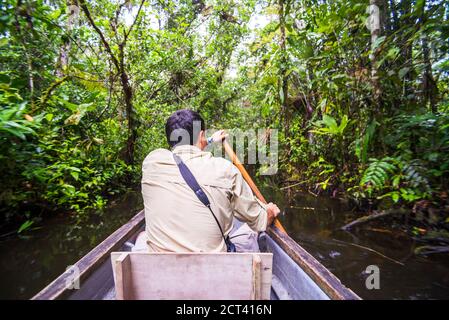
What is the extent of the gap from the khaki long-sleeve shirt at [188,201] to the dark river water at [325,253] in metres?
1.71

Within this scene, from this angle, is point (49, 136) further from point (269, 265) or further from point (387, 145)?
point (387, 145)

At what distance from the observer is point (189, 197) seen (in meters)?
1.36

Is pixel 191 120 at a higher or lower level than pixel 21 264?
higher

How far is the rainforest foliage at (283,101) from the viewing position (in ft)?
9.05

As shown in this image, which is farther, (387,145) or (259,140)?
(259,140)

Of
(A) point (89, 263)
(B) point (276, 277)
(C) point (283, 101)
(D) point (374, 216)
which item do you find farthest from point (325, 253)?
(C) point (283, 101)

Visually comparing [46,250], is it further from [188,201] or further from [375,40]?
[375,40]

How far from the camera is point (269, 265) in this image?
3.68ft

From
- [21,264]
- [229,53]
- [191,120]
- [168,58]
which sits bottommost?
[21,264]

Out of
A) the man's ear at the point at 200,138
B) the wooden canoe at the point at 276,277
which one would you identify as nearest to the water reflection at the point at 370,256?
the wooden canoe at the point at 276,277

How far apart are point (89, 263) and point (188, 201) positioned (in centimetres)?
73

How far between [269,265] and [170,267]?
447mm

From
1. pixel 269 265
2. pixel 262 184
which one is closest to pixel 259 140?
Result: pixel 262 184

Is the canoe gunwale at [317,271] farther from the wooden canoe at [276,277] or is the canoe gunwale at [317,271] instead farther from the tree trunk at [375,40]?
the tree trunk at [375,40]
